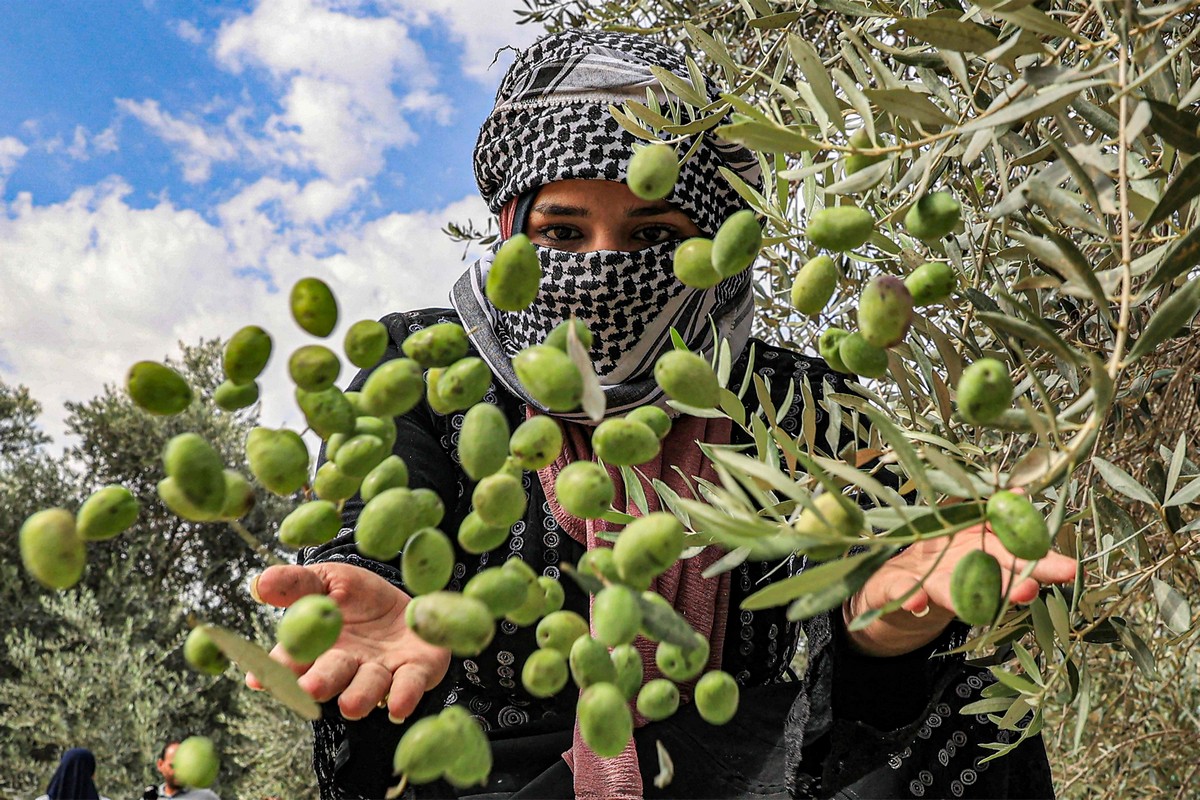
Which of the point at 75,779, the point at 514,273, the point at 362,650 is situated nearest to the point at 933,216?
the point at 514,273

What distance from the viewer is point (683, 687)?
1.55m

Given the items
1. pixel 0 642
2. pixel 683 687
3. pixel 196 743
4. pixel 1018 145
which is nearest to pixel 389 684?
pixel 196 743

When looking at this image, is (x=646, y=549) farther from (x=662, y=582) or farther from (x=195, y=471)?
(x=662, y=582)

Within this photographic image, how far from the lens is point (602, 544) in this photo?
4.76 feet

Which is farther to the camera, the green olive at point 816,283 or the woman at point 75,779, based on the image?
the woman at point 75,779

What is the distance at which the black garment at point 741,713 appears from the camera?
1.18 m

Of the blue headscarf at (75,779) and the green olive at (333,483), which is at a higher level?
the green olive at (333,483)

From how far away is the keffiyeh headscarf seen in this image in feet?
5.19

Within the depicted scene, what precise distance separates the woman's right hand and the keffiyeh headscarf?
627mm

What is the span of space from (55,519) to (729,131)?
1.41 ft

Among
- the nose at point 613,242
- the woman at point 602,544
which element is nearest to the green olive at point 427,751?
the woman at point 602,544

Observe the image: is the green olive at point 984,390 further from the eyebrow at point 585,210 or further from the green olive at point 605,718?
the eyebrow at point 585,210

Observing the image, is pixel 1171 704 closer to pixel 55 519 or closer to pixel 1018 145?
pixel 1018 145

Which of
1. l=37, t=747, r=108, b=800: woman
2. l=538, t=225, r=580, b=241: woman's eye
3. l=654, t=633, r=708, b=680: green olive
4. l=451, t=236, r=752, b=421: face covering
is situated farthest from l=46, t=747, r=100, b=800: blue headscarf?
l=654, t=633, r=708, b=680: green olive
